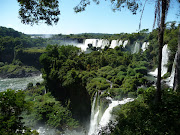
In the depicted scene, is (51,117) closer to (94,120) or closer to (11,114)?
(94,120)

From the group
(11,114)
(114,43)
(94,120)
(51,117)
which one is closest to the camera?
(11,114)

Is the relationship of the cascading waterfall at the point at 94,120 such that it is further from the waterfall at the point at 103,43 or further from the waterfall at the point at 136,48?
the waterfall at the point at 103,43

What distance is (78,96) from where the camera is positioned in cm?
1998

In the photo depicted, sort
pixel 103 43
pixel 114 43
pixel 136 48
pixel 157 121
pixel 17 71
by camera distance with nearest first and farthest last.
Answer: pixel 157 121, pixel 136 48, pixel 114 43, pixel 103 43, pixel 17 71

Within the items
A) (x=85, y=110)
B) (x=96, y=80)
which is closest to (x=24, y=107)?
(x=96, y=80)

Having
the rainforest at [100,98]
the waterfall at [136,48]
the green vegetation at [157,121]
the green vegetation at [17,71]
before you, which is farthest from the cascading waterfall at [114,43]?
the green vegetation at [157,121]

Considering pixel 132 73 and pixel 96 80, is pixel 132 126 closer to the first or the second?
pixel 96 80

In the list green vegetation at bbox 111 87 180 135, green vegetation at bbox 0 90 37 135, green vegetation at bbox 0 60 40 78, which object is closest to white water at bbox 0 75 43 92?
green vegetation at bbox 0 60 40 78

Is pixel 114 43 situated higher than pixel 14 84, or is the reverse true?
pixel 114 43

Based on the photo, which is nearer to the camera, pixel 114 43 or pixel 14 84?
pixel 14 84

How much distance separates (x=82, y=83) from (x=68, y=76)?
3365mm

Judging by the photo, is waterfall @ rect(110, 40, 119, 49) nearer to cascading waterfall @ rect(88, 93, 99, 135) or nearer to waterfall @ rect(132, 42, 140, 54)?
waterfall @ rect(132, 42, 140, 54)

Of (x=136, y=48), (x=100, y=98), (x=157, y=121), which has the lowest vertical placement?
(x=100, y=98)

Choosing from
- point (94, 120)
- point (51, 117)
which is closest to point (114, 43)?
point (51, 117)
